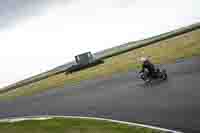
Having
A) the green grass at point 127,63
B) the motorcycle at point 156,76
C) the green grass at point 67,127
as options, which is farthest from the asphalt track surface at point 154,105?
the green grass at point 127,63

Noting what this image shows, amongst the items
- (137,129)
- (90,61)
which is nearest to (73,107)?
(137,129)

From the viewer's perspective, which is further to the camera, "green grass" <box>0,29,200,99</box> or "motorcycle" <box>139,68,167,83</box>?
"green grass" <box>0,29,200,99</box>

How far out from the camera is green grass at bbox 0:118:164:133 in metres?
10.6

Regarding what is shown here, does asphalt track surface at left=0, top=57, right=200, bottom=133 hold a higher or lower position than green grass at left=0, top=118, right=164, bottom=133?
higher

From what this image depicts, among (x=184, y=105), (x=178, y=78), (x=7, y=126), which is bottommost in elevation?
(x=7, y=126)

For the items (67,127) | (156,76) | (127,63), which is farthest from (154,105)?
(127,63)

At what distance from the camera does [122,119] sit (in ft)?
39.5

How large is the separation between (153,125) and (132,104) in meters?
3.77

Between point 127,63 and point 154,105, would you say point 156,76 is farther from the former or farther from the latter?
point 127,63

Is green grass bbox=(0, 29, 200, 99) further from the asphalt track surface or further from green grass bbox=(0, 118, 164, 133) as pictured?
green grass bbox=(0, 118, 164, 133)

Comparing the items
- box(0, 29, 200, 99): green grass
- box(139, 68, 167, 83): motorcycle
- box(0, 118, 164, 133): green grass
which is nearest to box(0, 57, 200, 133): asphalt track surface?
box(139, 68, 167, 83): motorcycle

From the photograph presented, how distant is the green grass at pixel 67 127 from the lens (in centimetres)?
1062

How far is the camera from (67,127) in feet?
44.0

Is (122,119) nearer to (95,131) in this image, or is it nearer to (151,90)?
(95,131)
